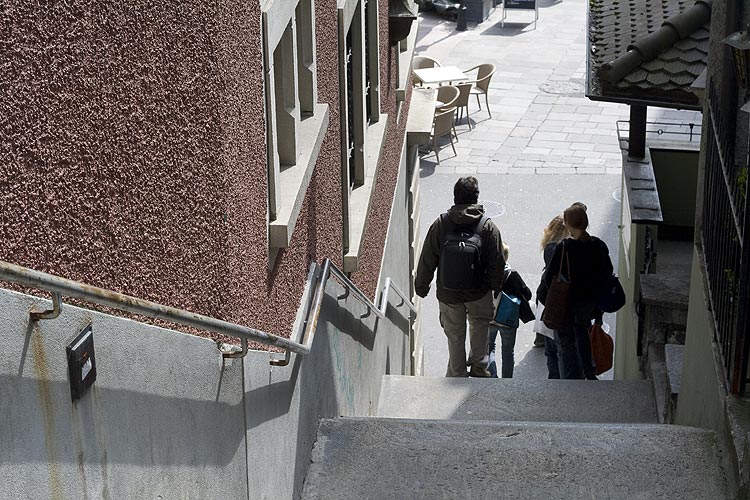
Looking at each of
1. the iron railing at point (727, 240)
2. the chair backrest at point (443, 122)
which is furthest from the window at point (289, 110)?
the chair backrest at point (443, 122)

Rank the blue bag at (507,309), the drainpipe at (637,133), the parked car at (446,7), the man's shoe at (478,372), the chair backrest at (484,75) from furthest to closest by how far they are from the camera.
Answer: the parked car at (446,7) → the chair backrest at (484,75) → the man's shoe at (478,372) → the drainpipe at (637,133) → the blue bag at (507,309)

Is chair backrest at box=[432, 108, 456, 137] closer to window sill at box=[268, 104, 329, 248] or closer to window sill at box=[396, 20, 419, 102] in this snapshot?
window sill at box=[396, 20, 419, 102]

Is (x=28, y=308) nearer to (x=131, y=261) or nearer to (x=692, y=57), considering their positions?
(x=131, y=261)

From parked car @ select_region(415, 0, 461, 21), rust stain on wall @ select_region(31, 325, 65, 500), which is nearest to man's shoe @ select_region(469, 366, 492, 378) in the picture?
rust stain on wall @ select_region(31, 325, 65, 500)

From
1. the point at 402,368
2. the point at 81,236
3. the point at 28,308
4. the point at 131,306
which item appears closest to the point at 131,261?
the point at 81,236

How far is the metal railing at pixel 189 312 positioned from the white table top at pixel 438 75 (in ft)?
37.9

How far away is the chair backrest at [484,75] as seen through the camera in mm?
18578

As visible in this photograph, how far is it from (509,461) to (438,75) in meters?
13.6

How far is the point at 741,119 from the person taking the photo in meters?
4.62

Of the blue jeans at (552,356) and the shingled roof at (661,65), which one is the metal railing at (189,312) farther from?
the blue jeans at (552,356)

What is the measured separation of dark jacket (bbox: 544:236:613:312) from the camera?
7484 mm

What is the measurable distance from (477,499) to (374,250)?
13.4 ft

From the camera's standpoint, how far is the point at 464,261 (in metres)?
7.93

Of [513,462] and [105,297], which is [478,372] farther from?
[105,297]
